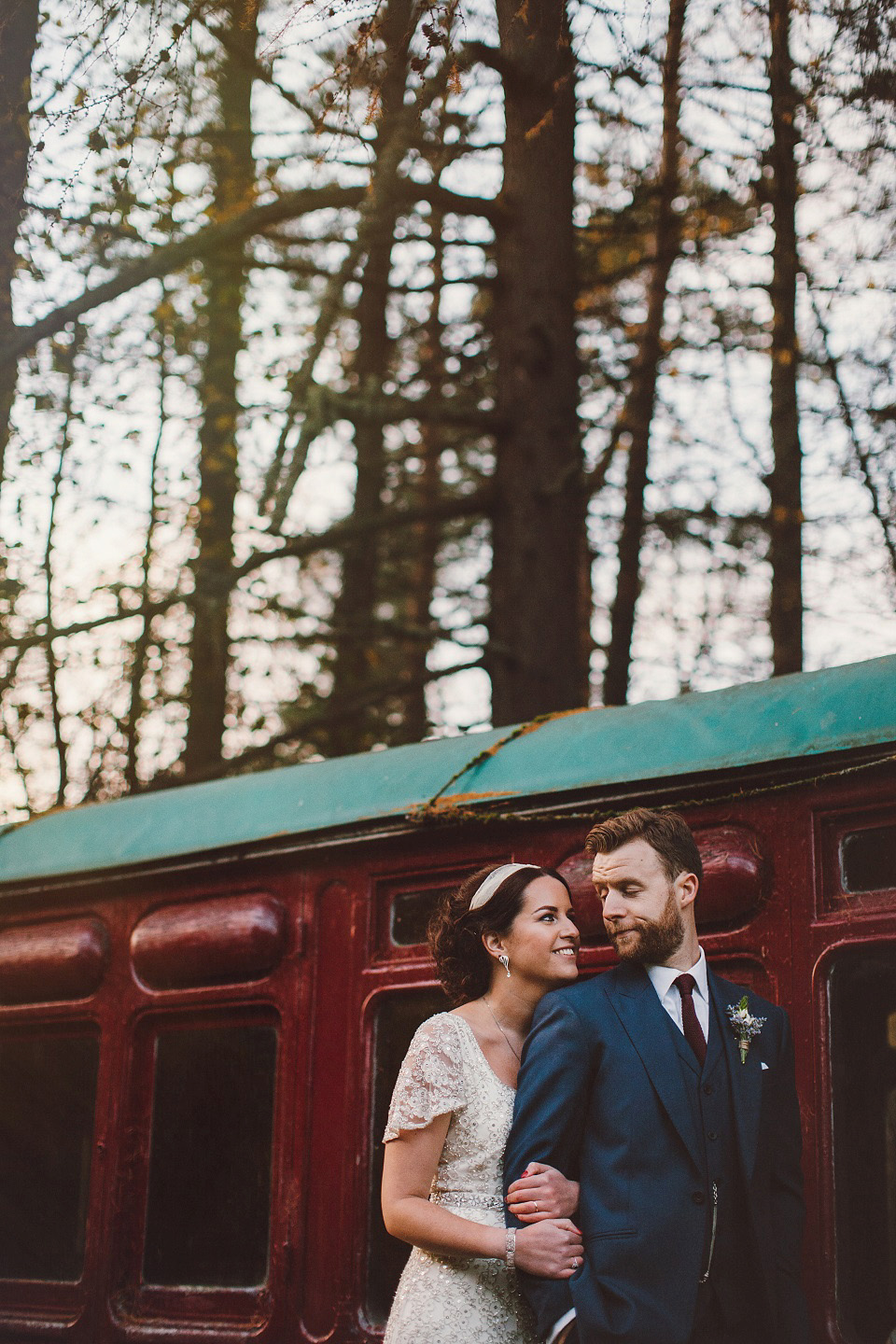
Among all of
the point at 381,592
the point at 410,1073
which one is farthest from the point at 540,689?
the point at 381,592

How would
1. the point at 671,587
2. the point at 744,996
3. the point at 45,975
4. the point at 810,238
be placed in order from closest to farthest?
the point at 744,996
the point at 45,975
the point at 810,238
the point at 671,587

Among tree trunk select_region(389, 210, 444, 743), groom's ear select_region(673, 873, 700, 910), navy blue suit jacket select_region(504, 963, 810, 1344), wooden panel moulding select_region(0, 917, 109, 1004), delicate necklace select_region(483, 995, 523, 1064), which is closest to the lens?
navy blue suit jacket select_region(504, 963, 810, 1344)

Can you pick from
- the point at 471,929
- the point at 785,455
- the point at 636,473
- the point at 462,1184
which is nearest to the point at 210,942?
the point at 471,929

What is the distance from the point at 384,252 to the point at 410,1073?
9.11 meters

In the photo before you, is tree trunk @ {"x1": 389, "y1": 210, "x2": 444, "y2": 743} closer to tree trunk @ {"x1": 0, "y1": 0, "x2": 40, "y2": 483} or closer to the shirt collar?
tree trunk @ {"x1": 0, "y1": 0, "x2": 40, "y2": 483}

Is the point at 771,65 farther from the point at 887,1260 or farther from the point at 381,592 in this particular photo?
the point at 381,592

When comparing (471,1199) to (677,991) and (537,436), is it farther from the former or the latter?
(537,436)

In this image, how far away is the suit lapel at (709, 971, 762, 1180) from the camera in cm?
273

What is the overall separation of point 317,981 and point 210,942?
446 mm

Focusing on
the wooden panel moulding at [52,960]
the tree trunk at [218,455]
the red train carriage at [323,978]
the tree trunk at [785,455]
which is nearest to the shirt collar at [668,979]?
the red train carriage at [323,978]

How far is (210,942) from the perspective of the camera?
15.3ft

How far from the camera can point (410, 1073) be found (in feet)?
9.96

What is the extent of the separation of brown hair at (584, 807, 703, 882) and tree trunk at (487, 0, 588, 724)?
4663 millimetres

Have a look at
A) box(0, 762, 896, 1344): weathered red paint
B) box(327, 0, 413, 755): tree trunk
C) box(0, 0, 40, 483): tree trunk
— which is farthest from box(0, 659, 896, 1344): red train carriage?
box(327, 0, 413, 755): tree trunk
